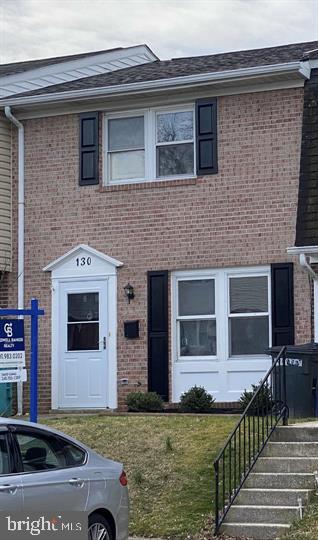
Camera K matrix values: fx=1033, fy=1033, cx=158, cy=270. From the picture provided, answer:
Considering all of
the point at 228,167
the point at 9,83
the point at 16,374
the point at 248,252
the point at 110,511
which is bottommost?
the point at 110,511

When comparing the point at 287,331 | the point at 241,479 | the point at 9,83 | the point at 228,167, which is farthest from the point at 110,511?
the point at 9,83

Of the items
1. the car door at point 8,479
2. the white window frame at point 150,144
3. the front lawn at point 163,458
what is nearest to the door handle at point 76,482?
the car door at point 8,479

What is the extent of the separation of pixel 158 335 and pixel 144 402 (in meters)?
1.31

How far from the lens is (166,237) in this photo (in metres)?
17.8

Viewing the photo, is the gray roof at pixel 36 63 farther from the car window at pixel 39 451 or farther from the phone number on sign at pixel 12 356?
the car window at pixel 39 451

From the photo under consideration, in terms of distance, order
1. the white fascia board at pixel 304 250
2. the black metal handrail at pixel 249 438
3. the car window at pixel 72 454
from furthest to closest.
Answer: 1. the white fascia board at pixel 304 250
2. the black metal handrail at pixel 249 438
3. the car window at pixel 72 454

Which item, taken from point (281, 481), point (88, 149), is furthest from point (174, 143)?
point (281, 481)

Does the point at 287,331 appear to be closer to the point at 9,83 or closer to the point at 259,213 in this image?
the point at 259,213

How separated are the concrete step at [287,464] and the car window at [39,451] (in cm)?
327

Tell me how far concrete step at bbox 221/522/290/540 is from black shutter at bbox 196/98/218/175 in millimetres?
8145

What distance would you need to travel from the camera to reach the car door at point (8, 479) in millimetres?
8180

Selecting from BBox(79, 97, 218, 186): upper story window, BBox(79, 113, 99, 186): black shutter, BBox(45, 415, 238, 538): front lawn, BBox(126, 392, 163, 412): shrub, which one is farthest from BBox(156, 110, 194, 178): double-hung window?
BBox(45, 415, 238, 538): front lawn

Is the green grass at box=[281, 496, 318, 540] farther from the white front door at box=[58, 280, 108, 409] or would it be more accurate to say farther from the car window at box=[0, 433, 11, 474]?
the white front door at box=[58, 280, 108, 409]

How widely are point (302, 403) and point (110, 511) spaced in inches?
225
